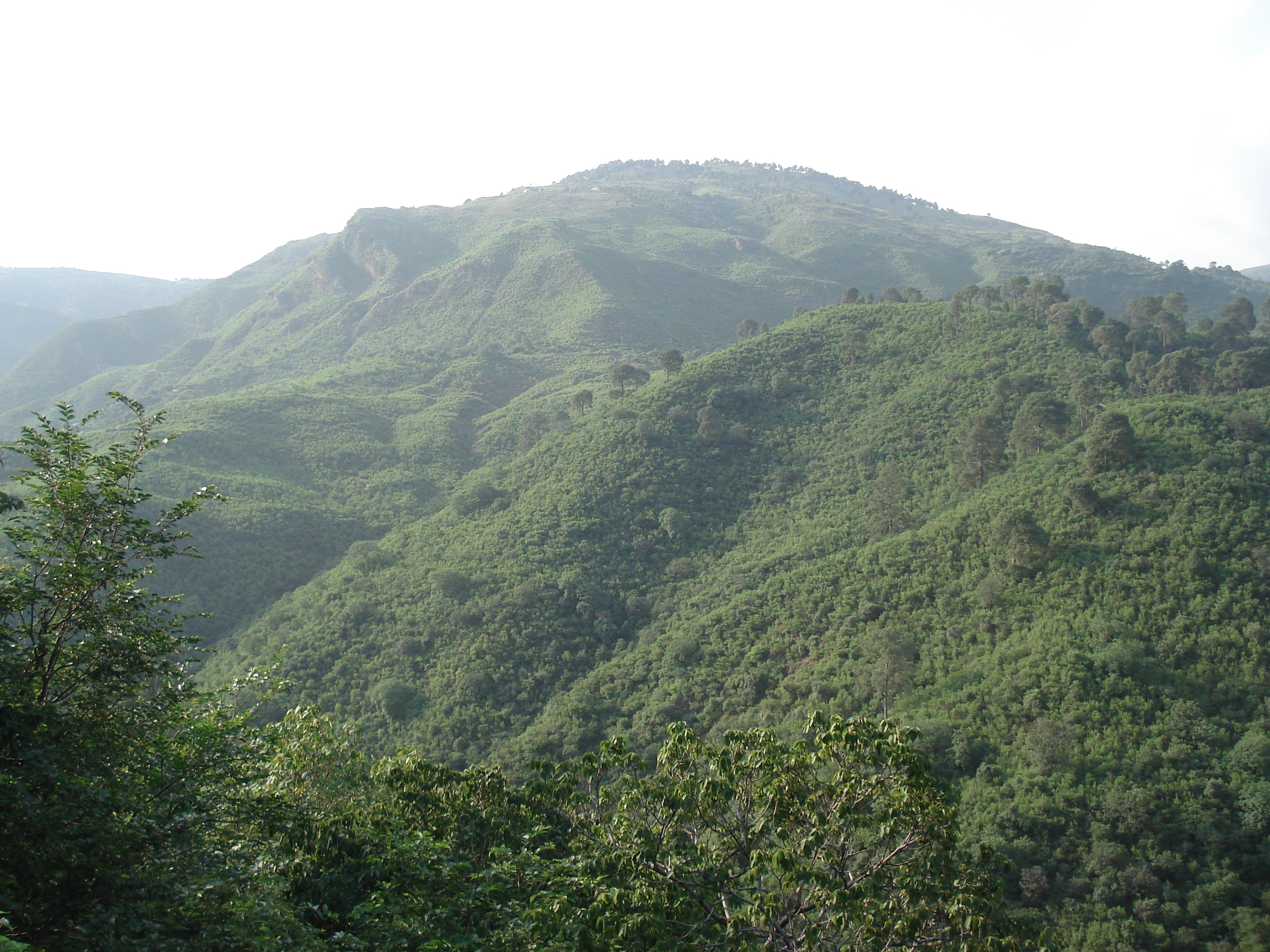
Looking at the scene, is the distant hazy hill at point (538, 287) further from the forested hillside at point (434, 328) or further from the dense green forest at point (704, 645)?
the dense green forest at point (704, 645)

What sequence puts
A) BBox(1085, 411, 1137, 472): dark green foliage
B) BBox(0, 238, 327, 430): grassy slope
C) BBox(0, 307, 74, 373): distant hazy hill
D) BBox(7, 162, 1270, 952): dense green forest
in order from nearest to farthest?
BBox(7, 162, 1270, 952): dense green forest
BBox(1085, 411, 1137, 472): dark green foliage
BBox(0, 238, 327, 430): grassy slope
BBox(0, 307, 74, 373): distant hazy hill

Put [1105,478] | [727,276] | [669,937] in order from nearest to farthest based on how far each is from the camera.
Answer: [669,937], [1105,478], [727,276]

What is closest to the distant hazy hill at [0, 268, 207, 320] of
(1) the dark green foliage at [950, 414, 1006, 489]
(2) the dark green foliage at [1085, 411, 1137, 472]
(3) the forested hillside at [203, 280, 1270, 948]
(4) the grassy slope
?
(4) the grassy slope

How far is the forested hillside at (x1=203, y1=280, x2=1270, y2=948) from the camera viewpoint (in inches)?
806

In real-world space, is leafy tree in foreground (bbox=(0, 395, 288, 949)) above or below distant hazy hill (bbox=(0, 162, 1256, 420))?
below

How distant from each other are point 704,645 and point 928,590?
1054cm

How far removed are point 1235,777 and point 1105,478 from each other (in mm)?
15692

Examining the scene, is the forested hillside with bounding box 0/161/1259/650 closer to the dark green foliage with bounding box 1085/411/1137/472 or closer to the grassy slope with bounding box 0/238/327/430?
the grassy slope with bounding box 0/238/327/430

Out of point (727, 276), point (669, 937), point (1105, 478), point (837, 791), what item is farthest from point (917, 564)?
point (727, 276)

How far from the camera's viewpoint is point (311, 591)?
45594 millimetres

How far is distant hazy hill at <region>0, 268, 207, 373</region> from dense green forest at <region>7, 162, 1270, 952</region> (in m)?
93.5

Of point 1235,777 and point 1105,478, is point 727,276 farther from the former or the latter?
point 1235,777

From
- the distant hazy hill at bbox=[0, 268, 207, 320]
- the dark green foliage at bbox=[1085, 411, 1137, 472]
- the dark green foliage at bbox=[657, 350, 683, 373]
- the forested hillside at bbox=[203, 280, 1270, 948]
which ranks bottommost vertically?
the forested hillside at bbox=[203, 280, 1270, 948]

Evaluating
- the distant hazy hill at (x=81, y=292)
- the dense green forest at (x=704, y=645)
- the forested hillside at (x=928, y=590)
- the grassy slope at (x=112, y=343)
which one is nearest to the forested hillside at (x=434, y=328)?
the grassy slope at (x=112, y=343)
